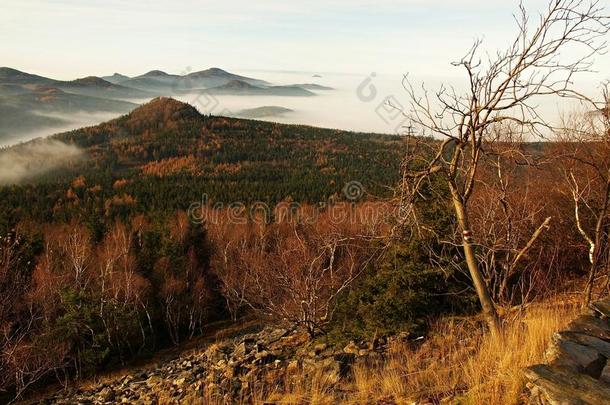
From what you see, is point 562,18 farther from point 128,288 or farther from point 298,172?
point 298,172

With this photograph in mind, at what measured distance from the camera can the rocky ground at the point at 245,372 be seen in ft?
30.6

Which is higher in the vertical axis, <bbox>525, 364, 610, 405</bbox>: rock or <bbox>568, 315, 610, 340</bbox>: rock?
<bbox>525, 364, 610, 405</bbox>: rock

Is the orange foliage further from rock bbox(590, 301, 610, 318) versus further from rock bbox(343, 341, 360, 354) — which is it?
rock bbox(590, 301, 610, 318)

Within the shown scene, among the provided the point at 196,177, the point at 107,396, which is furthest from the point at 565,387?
the point at 196,177

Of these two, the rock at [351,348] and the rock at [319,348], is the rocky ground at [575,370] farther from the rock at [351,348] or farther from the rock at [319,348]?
the rock at [319,348]

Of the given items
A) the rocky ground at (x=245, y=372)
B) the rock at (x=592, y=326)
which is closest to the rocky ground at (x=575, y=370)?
the rock at (x=592, y=326)

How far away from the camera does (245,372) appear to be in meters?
13.6

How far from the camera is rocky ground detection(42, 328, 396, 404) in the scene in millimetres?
9328

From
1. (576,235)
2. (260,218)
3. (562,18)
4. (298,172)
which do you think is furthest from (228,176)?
(562,18)

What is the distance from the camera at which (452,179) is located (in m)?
5.57

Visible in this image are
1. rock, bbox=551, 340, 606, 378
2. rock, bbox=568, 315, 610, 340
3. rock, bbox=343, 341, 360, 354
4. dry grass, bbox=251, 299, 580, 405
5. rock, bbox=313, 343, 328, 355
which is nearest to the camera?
rock, bbox=551, 340, 606, 378

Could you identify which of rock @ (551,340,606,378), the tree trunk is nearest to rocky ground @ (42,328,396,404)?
the tree trunk

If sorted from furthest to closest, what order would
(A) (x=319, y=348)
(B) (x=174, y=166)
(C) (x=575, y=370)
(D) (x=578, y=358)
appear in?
1. (B) (x=174, y=166)
2. (A) (x=319, y=348)
3. (D) (x=578, y=358)
4. (C) (x=575, y=370)

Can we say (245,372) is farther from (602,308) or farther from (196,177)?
(196,177)
